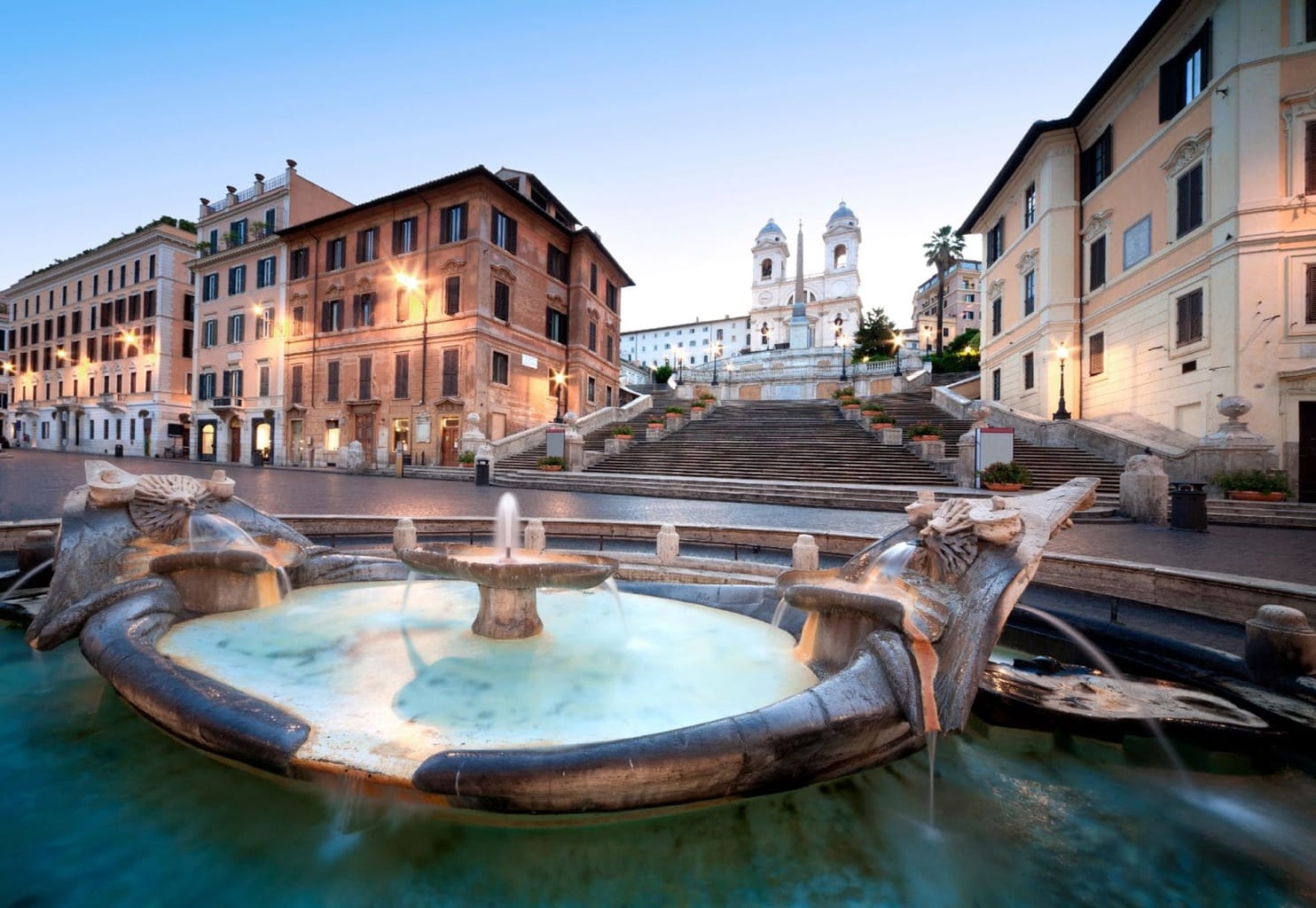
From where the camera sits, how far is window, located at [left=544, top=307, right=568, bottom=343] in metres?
32.2

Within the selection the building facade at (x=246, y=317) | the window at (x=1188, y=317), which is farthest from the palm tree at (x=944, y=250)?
the building facade at (x=246, y=317)

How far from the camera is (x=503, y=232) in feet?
93.9

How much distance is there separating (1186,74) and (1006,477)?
1479cm

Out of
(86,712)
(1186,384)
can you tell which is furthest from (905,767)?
(1186,384)

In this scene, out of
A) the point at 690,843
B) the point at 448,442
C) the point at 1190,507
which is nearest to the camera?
the point at 690,843

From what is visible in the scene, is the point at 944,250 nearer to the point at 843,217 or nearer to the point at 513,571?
the point at 843,217

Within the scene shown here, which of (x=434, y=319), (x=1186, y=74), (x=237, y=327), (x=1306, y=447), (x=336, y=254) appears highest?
(x=1186, y=74)

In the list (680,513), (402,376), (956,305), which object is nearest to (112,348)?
(402,376)

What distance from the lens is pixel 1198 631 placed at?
15.6 feet

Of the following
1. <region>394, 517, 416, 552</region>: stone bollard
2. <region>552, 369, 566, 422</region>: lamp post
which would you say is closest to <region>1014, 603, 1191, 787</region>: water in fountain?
<region>394, 517, 416, 552</region>: stone bollard

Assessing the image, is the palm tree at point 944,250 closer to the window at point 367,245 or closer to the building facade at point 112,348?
the window at point 367,245

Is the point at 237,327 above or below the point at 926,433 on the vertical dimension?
above

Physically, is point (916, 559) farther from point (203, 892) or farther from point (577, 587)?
point (203, 892)

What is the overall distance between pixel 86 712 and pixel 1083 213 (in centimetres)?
3009
